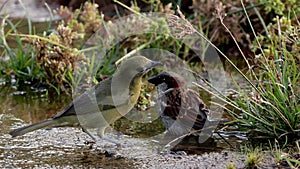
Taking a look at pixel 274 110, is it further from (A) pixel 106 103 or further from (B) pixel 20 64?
(B) pixel 20 64

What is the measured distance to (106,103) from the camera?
4.87m

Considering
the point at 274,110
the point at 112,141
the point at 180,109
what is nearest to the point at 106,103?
the point at 112,141

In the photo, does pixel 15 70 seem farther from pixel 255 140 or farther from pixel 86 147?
pixel 255 140

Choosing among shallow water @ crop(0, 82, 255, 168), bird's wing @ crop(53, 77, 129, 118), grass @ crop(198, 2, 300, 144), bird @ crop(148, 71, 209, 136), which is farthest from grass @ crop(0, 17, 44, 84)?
grass @ crop(198, 2, 300, 144)

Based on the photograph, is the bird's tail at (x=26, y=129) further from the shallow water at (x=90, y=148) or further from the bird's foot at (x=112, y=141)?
the bird's foot at (x=112, y=141)

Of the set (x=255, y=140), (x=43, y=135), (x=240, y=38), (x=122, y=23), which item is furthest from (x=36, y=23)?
(x=255, y=140)

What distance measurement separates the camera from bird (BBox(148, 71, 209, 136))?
504 cm

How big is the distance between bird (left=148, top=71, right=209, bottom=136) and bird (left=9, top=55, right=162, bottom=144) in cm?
37

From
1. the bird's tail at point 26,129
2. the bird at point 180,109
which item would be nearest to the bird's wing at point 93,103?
the bird's tail at point 26,129

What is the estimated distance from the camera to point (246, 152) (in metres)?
4.52

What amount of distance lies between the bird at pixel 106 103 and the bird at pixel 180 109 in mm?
366

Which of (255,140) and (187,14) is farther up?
(187,14)

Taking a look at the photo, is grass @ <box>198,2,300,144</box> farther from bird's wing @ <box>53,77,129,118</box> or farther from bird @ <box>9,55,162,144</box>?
bird's wing @ <box>53,77,129,118</box>

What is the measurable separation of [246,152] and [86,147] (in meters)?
1.30
